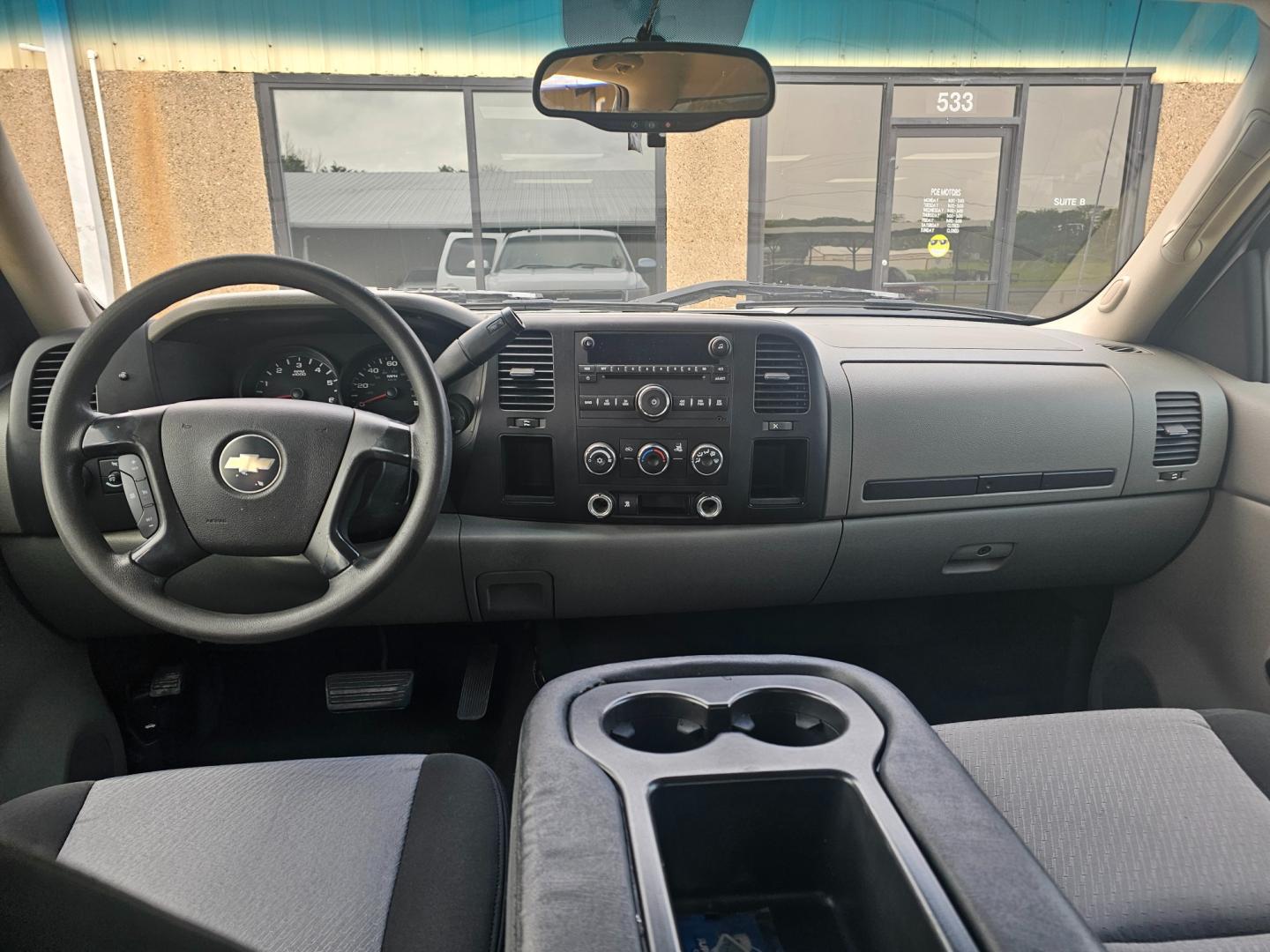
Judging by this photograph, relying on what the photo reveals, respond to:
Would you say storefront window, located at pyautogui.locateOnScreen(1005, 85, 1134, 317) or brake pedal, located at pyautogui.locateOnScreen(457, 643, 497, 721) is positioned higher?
storefront window, located at pyautogui.locateOnScreen(1005, 85, 1134, 317)

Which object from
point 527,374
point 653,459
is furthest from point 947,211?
point 527,374

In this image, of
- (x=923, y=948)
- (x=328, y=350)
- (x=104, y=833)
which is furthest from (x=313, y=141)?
(x=923, y=948)

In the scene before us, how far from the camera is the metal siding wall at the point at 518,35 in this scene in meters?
2.21

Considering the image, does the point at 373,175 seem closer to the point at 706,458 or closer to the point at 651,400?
the point at 651,400


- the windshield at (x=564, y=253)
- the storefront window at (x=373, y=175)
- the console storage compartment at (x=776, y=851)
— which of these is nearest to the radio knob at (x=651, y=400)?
the windshield at (x=564, y=253)

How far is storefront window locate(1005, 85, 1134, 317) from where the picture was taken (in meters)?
2.51

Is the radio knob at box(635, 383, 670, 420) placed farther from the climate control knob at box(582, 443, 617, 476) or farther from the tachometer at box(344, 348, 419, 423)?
the tachometer at box(344, 348, 419, 423)

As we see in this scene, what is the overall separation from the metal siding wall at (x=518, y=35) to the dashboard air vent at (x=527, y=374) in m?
0.80

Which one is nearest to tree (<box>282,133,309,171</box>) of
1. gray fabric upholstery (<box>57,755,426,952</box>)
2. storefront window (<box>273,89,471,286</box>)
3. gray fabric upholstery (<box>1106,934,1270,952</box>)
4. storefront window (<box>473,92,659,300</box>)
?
storefront window (<box>273,89,471,286</box>)

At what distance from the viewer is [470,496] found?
6.80 feet

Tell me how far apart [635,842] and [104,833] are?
95 centimetres

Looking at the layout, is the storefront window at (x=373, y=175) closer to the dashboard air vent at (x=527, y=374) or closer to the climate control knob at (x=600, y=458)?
the dashboard air vent at (x=527, y=374)

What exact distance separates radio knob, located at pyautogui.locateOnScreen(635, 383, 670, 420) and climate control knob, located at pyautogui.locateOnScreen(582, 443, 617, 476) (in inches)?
4.9

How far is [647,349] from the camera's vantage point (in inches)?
78.5
